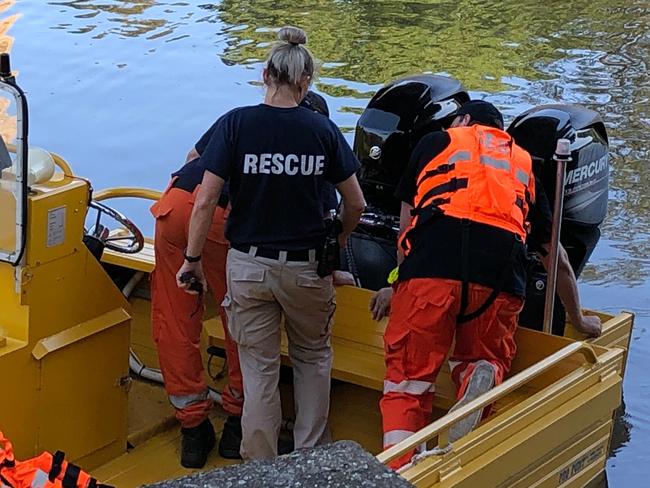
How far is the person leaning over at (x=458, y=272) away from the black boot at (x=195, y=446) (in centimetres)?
81

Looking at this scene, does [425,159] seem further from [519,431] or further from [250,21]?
[250,21]

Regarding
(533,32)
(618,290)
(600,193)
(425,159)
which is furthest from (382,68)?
(425,159)

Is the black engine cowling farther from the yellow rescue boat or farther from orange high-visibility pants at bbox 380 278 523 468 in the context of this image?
orange high-visibility pants at bbox 380 278 523 468

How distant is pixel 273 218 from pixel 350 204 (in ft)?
0.99

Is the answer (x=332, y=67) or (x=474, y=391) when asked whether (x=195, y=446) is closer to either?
(x=474, y=391)

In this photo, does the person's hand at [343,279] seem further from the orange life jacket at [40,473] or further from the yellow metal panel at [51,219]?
the orange life jacket at [40,473]

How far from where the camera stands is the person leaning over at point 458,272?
12.3ft

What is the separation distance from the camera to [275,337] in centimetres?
395

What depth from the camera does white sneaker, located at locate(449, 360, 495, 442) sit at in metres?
3.66

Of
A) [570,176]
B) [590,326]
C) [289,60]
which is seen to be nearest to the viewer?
[289,60]

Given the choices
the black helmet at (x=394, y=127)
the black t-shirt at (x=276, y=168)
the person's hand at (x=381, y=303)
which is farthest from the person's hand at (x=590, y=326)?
the black t-shirt at (x=276, y=168)

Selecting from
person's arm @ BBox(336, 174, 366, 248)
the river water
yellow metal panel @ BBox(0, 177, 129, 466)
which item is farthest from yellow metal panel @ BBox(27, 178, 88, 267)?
the river water

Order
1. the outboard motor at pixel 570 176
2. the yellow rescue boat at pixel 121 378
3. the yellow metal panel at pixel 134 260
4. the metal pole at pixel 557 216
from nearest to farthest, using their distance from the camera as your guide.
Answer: the yellow rescue boat at pixel 121 378 < the metal pole at pixel 557 216 < the outboard motor at pixel 570 176 < the yellow metal panel at pixel 134 260

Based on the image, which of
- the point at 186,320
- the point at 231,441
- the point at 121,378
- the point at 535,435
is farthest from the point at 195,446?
the point at 535,435
